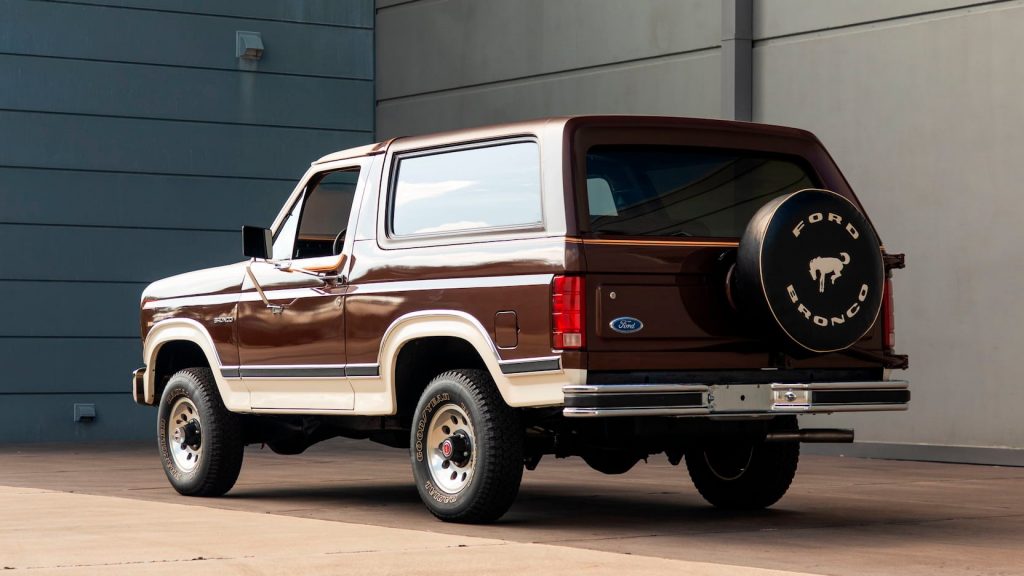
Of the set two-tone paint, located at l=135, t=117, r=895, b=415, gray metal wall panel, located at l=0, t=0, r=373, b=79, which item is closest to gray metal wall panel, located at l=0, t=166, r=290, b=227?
gray metal wall panel, located at l=0, t=0, r=373, b=79

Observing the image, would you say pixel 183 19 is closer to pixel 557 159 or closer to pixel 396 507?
pixel 396 507

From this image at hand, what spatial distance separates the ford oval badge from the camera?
8.43m

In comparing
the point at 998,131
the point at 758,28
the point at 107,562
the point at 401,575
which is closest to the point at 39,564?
the point at 107,562

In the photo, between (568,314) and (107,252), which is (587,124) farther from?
(107,252)

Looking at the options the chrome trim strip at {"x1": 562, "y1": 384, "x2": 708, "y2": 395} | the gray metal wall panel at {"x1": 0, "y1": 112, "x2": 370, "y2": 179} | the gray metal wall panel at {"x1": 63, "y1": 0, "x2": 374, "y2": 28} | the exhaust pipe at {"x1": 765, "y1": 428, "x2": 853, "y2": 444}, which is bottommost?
the exhaust pipe at {"x1": 765, "y1": 428, "x2": 853, "y2": 444}

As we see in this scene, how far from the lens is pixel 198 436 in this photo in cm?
1136

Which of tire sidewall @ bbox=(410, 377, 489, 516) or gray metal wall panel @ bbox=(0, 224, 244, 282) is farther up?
gray metal wall panel @ bbox=(0, 224, 244, 282)

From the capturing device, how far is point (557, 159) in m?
8.76

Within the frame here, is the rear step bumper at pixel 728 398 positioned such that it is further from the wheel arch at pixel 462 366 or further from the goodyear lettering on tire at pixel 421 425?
the goodyear lettering on tire at pixel 421 425

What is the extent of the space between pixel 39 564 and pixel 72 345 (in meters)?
11.9

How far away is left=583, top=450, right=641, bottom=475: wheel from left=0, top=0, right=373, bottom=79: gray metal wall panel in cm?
1100

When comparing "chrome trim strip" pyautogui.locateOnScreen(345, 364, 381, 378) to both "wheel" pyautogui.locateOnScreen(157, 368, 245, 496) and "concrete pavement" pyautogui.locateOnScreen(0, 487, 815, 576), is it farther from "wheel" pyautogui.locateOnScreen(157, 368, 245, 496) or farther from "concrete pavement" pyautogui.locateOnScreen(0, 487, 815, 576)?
"wheel" pyautogui.locateOnScreen(157, 368, 245, 496)

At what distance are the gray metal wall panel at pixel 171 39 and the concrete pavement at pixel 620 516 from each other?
5.64 meters

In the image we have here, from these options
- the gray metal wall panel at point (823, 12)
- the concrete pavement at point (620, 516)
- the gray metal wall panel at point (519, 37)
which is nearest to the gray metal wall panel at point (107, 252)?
the gray metal wall panel at point (519, 37)
